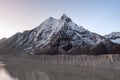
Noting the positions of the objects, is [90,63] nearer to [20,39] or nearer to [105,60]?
[105,60]

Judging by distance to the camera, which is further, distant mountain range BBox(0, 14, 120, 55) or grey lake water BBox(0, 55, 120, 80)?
distant mountain range BBox(0, 14, 120, 55)

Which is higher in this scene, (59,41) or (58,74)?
(59,41)

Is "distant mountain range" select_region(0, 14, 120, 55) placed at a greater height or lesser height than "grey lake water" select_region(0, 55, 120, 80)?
greater

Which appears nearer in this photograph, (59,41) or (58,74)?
(58,74)

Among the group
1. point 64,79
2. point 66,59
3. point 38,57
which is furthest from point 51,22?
point 64,79

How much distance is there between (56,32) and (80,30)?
11817 mm

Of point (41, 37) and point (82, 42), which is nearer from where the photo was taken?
point (82, 42)

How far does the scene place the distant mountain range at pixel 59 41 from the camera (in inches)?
3851

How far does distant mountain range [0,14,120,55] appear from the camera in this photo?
97812mm

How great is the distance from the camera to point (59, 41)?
112062mm

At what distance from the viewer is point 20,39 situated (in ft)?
457

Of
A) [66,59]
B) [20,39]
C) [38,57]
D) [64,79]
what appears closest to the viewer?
[64,79]

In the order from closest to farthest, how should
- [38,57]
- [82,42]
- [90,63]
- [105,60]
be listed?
[105,60] < [90,63] < [38,57] < [82,42]

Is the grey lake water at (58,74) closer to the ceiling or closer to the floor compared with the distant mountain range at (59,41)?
closer to the floor
